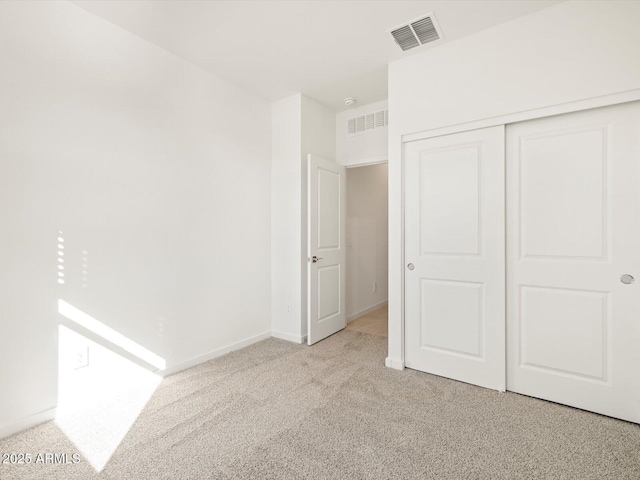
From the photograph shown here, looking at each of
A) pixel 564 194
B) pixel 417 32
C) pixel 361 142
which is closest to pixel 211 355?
pixel 361 142

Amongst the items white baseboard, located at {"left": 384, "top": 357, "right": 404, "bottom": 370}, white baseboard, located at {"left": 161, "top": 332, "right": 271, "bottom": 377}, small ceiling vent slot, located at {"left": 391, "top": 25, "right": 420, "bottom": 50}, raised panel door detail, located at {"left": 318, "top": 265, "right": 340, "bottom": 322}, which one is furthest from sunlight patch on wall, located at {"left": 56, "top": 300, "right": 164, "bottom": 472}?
small ceiling vent slot, located at {"left": 391, "top": 25, "right": 420, "bottom": 50}

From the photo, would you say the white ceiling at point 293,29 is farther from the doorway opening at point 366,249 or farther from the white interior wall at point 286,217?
the doorway opening at point 366,249

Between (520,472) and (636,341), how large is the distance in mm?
1201

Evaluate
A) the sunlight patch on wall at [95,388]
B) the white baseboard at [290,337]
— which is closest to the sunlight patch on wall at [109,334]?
the sunlight patch on wall at [95,388]

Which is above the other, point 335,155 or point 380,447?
point 335,155

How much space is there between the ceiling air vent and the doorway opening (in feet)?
6.58

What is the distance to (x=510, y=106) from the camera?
234 centimetres

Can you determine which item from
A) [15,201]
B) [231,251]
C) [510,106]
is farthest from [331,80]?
[15,201]

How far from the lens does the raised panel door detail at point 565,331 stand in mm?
2100

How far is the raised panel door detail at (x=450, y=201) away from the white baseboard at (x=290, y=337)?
1.71m

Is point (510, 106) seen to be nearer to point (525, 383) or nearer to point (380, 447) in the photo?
point (525, 383)

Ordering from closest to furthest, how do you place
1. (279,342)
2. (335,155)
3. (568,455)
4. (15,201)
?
1. (568,455)
2. (15,201)
3. (279,342)
4. (335,155)

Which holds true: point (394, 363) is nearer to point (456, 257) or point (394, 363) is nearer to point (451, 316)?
point (451, 316)

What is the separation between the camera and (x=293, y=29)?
95.7 inches
